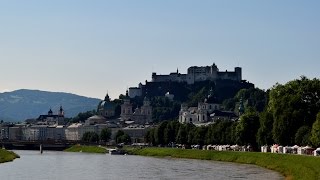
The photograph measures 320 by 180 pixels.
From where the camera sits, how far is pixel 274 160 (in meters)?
74.6

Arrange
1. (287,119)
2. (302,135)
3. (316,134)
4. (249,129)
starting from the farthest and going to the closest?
(249,129) → (287,119) → (302,135) → (316,134)

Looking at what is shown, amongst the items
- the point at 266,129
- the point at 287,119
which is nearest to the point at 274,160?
the point at 287,119

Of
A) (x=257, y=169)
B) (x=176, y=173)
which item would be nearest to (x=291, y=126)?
(x=257, y=169)

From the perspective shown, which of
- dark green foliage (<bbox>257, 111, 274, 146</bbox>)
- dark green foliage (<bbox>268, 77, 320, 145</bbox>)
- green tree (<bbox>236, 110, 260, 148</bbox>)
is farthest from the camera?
green tree (<bbox>236, 110, 260, 148</bbox>)

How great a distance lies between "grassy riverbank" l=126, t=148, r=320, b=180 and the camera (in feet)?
191

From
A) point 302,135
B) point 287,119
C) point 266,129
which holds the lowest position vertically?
point 302,135

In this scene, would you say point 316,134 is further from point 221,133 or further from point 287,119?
point 221,133

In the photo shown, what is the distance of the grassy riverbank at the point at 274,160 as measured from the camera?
58.2 m

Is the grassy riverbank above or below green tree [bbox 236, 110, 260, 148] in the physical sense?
below

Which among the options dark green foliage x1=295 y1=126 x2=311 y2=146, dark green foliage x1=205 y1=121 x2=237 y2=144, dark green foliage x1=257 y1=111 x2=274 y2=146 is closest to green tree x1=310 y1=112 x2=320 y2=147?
dark green foliage x1=295 y1=126 x2=311 y2=146

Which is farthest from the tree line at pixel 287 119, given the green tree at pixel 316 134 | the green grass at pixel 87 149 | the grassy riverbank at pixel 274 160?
the green grass at pixel 87 149

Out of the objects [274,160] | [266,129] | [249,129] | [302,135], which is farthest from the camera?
[249,129]

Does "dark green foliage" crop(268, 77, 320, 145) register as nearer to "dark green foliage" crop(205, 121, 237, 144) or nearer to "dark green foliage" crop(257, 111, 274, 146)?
"dark green foliage" crop(257, 111, 274, 146)

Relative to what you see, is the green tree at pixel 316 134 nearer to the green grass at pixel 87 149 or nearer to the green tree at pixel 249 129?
the green tree at pixel 249 129
